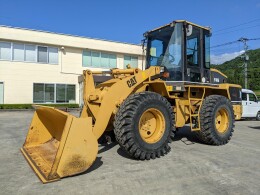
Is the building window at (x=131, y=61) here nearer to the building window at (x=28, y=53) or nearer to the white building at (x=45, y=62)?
the white building at (x=45, y=62)

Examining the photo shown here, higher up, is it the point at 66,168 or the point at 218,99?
the point at 218,99

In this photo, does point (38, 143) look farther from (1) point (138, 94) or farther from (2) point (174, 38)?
(2) point (174, 38)

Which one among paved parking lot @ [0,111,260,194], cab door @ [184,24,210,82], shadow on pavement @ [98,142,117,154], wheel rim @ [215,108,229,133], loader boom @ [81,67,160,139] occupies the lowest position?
paved parking lot @ [0,111,260,194]

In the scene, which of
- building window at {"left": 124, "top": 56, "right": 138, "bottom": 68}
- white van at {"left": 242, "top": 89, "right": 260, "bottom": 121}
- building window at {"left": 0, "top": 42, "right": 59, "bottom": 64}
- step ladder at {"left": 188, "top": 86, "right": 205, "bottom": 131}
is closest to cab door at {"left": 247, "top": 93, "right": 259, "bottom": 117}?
white van at {"left": 242, "top": 89, "right": 260, "bottom": 121}

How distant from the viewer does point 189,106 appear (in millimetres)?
7711

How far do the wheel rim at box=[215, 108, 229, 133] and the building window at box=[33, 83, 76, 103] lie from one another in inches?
782

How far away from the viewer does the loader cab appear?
7.62 m

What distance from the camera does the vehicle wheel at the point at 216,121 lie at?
7.61 metres

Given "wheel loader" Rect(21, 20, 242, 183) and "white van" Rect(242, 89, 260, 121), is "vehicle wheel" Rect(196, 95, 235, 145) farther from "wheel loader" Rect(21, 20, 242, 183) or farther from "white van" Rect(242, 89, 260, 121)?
"white van" Rect(242, 89, 260, 121)

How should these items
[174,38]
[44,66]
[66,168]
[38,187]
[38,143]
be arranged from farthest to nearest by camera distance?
1. [44,66]
2. [174,38]
3. [38,143]
4. [66,168]
5. [38,187]

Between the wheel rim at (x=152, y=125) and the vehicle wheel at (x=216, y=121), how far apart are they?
1697mm

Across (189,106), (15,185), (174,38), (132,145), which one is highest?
(174,38)

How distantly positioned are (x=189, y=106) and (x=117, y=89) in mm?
2426

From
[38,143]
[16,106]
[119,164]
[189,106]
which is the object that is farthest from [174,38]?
[16,106]
